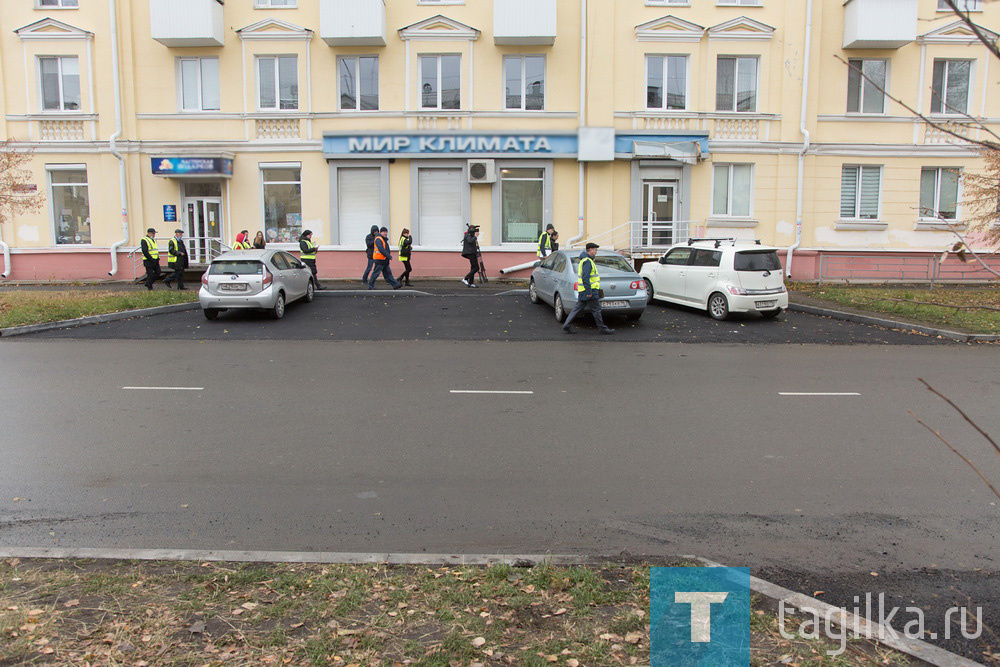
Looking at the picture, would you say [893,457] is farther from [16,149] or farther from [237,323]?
[16,149]

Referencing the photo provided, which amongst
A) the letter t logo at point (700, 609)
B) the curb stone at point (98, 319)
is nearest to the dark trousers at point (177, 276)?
the curb stone at point (98, 319)

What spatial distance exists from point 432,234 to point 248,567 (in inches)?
811

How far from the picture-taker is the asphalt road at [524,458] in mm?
4742

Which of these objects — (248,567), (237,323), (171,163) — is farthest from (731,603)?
(171,163)

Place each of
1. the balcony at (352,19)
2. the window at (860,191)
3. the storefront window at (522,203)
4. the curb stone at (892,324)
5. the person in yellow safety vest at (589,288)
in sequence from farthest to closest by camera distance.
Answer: the window at (860,191)
the storefront window at (522,203)
the balcony at (352,19)
the person in yellow safety vest at (589,288)
the curb stone at (892,324)

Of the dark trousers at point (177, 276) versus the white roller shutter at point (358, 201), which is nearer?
the dark trousers at point (177, 276)

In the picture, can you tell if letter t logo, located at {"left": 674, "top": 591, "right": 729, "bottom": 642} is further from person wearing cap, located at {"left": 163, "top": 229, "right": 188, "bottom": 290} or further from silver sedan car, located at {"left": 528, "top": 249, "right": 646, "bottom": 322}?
person wearing cap, located at {"left": 163, "top": 229, "right": 188, "bottom": 290}

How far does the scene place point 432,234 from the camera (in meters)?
24.2

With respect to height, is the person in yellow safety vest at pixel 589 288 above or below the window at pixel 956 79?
below

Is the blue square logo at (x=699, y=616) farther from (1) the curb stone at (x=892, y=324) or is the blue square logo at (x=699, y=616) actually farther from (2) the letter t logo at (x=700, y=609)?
(1) the curb stone at (x=892, y=324)

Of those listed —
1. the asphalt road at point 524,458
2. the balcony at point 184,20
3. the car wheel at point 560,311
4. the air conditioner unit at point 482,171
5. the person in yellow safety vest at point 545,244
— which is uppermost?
the balcony at point 184,20

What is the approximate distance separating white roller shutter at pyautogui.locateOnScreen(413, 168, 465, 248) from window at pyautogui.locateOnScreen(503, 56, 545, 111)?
296 cm

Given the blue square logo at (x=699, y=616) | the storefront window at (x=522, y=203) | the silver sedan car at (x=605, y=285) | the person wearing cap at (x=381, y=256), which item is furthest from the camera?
the storefront window at (x=522, y=203)

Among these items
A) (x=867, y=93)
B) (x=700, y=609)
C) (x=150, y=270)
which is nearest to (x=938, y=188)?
(x=867, y=93)
